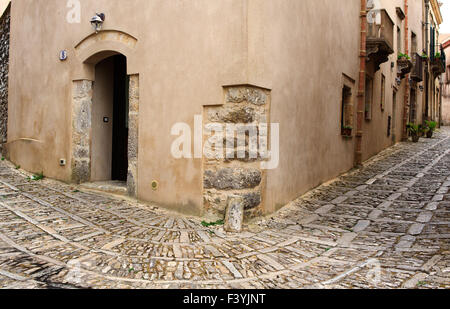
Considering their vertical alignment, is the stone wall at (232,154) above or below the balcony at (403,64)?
below

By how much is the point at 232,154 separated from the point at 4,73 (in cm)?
722

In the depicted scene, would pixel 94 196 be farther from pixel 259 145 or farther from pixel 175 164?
pixel 259 145

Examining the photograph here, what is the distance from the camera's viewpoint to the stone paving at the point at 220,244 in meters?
2.87


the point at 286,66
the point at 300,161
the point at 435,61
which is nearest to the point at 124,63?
the point at 286,66

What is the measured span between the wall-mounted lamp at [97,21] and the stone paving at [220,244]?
268 centimetres

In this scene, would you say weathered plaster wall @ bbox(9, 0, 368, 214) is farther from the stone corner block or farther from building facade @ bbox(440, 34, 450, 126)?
building facade @ bbox(440, 34, 450, 126)

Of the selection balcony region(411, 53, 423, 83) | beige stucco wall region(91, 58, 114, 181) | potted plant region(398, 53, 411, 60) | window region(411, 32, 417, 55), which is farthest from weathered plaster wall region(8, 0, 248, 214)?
window region(411, 32, 417, 55)

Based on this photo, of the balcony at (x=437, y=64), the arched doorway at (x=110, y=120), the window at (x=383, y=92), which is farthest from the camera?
the balcony at (x=437, y=64)

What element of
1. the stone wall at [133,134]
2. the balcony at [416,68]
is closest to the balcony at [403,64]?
the balcony at [416,68]

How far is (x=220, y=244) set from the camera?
3.72m

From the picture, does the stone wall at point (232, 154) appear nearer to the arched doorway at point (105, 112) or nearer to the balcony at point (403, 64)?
the arched doorway at point (105, 112)

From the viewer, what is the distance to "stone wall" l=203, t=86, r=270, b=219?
14.4ft

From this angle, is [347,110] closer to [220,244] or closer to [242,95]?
[242,95]

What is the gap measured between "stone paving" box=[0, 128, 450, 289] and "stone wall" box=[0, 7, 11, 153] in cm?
323
